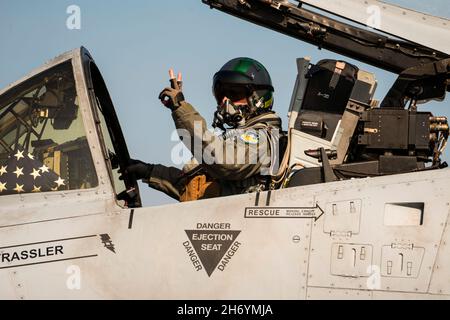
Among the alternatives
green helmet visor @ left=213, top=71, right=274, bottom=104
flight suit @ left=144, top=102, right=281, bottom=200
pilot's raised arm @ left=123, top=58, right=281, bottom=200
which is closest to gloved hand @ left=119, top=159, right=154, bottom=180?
pilot's raised arm @ left=123, top=58, right=281, bottom=200

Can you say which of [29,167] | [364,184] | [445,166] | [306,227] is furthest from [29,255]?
[445,166]

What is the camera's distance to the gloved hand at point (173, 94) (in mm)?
6387

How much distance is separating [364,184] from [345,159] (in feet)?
3.02

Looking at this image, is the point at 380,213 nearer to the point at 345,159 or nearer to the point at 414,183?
the point at 414,183

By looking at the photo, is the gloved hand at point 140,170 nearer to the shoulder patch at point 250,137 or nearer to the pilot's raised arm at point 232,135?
the pilot's raised arm at point 232,135

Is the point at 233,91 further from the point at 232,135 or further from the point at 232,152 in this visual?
the point at 232,152

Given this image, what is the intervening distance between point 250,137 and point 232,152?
12.2 inches

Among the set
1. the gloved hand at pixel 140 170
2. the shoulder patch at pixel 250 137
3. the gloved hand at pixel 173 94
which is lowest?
the gloved hand at pixel 140 170

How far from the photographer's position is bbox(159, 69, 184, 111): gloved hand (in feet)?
21.0

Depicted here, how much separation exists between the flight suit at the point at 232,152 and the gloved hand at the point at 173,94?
0.17 ft

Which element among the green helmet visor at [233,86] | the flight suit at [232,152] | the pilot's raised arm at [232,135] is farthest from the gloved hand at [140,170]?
the green helmet visor at [233,86]

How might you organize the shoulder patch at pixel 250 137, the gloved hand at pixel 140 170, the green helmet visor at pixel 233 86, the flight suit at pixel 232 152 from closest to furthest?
the flight suit at pixel 232 152 → the shoulder patch at pixel 250 137 → the green helmet visor at pixel 233 86 → the gloved hand at pixel 140 170
